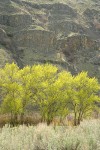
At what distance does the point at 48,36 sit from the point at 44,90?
143ft

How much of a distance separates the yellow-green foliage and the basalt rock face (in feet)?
75.2

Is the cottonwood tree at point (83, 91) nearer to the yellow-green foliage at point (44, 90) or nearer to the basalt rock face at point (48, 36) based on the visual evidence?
the yellow-green foliage at point (44, 90)

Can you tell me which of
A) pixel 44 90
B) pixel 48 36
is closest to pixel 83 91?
pixel 44 90

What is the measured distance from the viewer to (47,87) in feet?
159

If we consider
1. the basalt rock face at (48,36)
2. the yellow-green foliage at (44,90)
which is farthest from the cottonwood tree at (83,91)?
the basalt rock face at (48,36)

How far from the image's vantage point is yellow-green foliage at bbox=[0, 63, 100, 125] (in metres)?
49.2

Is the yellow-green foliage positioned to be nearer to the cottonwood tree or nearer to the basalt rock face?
the cottonwood tree

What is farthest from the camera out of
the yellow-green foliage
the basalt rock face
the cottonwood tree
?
the basalt rock face

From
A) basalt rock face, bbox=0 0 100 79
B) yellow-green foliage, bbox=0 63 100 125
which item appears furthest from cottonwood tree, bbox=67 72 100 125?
basalt rock face, bbox=0 0 100 79

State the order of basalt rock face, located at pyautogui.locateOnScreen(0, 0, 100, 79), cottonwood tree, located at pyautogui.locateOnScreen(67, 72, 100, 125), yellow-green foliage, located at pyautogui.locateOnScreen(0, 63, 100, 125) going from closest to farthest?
yellow-green foliage, located at pyautogui.locateOnScreen(0, 63, 100, 125), cottonwood tree, located at pyautogui.locateOnScreen(67, 72, 100, 125), basalt rock face, located at pyautogui.locateOnScreen(0, 0, 100, 79)

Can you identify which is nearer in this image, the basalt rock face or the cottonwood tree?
the cottonwood tree

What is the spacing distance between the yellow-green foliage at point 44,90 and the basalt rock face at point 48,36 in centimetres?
2291

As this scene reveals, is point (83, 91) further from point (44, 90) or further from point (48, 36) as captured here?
point (48, 36)

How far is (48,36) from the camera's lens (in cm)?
9044
